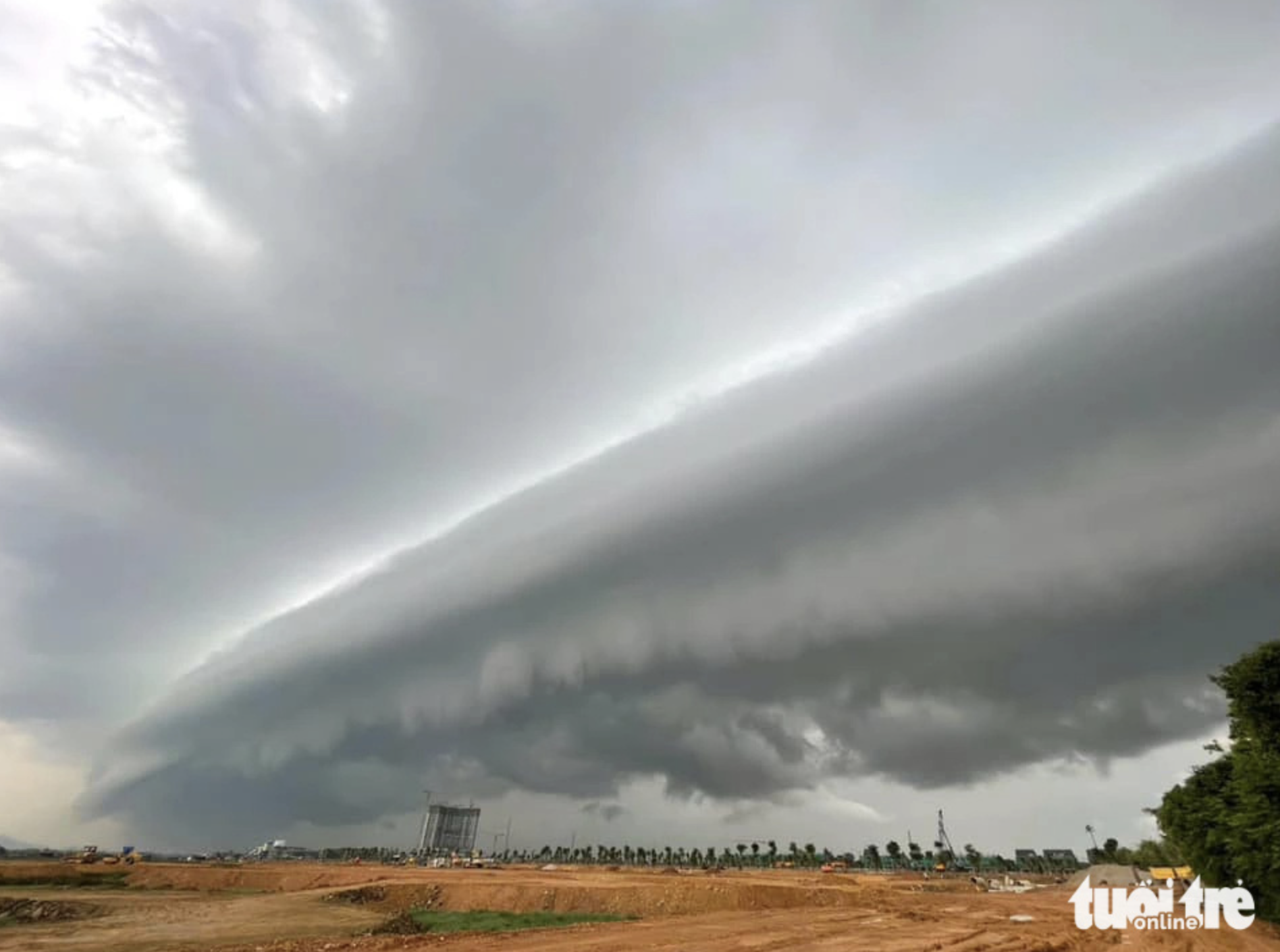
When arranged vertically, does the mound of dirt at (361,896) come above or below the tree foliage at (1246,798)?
below

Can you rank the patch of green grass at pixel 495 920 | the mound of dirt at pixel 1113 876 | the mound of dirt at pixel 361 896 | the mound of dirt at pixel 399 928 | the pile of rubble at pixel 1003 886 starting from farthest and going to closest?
the pile of rubble at pixel 1003 886 < the mound of dirt at pixel 1113 876 < the mound of dirt at pixel 361 896 < the patch of green grass at pixel 495 920 < the mound of dirt at pixel 399 928

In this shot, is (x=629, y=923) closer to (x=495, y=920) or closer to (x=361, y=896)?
(x=495, y=920)

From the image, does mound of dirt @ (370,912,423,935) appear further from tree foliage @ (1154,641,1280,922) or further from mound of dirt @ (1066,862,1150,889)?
mound of dirt @ (1066,862,1150,889)

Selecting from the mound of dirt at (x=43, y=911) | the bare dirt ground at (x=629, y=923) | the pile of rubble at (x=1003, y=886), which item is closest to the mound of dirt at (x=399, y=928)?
the bare dirt ground at (x=629, y=923)

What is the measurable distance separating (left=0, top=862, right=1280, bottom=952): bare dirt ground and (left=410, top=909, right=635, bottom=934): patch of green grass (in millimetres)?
3558

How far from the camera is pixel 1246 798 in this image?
3850 cm

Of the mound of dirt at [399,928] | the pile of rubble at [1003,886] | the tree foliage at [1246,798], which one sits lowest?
the pile of rubble at [1003,886]

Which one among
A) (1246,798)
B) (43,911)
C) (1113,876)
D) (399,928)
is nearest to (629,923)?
(399,928)

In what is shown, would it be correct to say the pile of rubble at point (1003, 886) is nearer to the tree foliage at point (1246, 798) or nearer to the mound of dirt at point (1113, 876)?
the mound of dirt at point (1113, 876)

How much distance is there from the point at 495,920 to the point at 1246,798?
56037mm

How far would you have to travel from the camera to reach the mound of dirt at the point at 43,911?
216ft

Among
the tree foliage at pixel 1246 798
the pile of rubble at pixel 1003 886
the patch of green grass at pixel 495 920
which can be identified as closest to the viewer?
the tree foliage at pixel 1246 798

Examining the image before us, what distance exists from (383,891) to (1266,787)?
82.8m

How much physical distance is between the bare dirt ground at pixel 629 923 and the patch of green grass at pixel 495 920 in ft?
11.7
